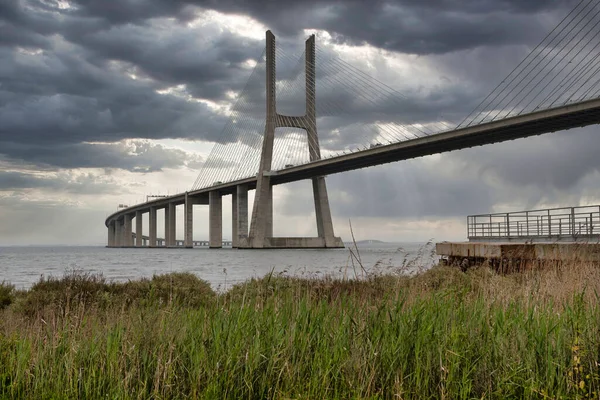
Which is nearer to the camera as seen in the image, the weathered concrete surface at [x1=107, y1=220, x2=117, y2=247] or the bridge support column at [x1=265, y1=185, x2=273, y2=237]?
the bridge support column at [x1=265, y1=185, x2=273, y2=237]

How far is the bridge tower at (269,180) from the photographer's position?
57094 mm

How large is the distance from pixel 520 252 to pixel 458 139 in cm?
2694

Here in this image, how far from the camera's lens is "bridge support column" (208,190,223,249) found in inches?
2776

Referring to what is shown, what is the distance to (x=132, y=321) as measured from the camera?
4.88m

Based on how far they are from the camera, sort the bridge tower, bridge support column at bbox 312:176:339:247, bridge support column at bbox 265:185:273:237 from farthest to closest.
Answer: bridge support column at bbox 265:185:273:237 → bridge support column at bbox 312:176:339:247 → the bridge tower

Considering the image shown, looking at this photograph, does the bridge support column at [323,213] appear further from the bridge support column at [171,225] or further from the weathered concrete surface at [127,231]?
the weathered concrete surface at [127,231]

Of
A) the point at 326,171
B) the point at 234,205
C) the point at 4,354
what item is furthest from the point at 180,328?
the point at 234,205

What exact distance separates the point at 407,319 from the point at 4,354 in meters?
3.36

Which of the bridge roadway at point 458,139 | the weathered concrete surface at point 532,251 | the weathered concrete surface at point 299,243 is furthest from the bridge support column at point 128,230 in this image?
the weathered concrete surface at point 532,251

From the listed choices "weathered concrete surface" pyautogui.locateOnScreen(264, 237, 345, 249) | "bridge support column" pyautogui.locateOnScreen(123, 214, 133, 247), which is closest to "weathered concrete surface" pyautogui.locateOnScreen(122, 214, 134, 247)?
"bridge support column" pyautogui.locateOnScreen(123, 214, 133, 247)

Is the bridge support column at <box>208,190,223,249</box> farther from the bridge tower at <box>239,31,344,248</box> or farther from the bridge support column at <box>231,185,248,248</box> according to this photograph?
the bridge tower at <box>239,31,344,248</box>

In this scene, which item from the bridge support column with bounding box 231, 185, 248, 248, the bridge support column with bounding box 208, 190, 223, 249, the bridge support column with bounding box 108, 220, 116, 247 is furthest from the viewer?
the bridge support column with bounding box 108, 220, 116, 247

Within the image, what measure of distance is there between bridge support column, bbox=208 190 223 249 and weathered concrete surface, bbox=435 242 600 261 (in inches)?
2199

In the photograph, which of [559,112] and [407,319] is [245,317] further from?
Result: [559,112]
